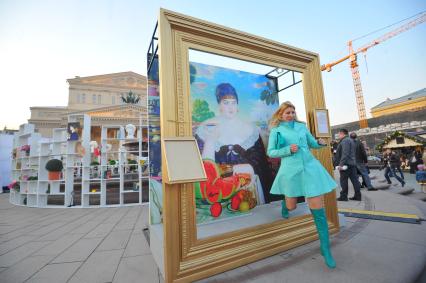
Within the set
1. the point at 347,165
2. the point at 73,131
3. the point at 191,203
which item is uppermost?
the point at 73,131

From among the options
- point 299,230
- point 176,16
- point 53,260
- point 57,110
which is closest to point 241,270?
point 299,230

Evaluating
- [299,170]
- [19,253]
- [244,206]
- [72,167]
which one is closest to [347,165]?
[244,206]

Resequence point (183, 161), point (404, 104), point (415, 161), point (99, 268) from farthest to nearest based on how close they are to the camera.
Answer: point (404, 104)
point (415, 161)
point (99, 268)
point (183, 161)

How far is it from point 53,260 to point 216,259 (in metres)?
2.23

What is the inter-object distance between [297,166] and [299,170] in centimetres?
5

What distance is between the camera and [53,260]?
8.32ft

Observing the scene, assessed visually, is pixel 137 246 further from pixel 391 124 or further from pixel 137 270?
pixel 391 124

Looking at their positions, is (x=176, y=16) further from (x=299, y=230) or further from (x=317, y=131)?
(x=299, y=230)

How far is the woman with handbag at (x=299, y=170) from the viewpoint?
2027mm

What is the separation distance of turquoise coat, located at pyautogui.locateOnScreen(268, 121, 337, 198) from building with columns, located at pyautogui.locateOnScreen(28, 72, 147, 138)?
29740 mm

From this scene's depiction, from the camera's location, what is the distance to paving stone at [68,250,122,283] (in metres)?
2.02

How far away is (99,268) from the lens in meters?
2.24

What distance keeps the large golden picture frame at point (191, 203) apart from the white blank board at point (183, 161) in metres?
0.11

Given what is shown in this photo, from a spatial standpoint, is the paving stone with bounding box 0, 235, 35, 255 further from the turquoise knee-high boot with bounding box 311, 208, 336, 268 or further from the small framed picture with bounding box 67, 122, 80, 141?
the turquoise knee-high boot with bounding box 311, 208, 336, 268
